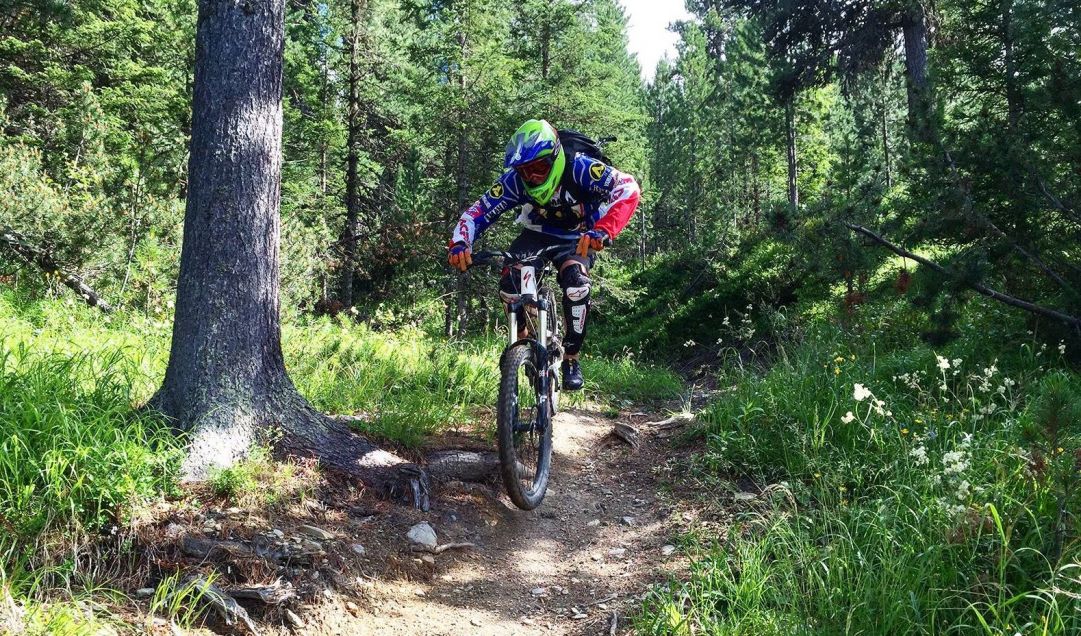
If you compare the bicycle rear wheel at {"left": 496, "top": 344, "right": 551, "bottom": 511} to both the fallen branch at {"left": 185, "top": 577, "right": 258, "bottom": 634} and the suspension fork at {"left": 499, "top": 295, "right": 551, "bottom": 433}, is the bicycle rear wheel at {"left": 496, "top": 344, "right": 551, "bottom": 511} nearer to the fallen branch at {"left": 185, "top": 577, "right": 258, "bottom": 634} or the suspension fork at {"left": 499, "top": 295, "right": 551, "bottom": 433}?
the suspension fork at {"left": 499, "top": 295, "right": 551, "bottom": 433}

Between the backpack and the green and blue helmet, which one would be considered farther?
the backpack

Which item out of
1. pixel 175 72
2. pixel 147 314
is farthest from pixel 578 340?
pixel 175 72

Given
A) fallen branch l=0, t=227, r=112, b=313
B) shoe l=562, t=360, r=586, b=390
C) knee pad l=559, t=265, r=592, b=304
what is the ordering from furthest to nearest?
fallen branch l=0, t=227, r=112, b=313
shoe l=562, t=360, r=586, b=390
knee pad l=559, t=265, r=592, b=304

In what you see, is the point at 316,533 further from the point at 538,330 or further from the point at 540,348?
the point at 538,330

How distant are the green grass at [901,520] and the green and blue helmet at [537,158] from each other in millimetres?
2201

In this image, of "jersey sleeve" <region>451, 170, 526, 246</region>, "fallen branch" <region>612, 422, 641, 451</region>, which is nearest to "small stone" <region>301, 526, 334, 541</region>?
"jersey sleeve" <region>451, 170, 526, 246</region>

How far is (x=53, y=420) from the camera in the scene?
3.24 meters

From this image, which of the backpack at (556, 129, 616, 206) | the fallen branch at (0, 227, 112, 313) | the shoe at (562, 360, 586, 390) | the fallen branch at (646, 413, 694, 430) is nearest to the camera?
the backpack at (556, 129, 616, 206)

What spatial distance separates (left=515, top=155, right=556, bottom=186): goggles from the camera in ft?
15.7

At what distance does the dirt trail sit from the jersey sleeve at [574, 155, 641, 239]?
1905 millimetres

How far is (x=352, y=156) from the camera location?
1706cm

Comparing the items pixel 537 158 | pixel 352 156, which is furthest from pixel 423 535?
pixel 352 156

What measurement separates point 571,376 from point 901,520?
2.79 metres

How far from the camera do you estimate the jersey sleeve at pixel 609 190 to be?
4719 millimetres
